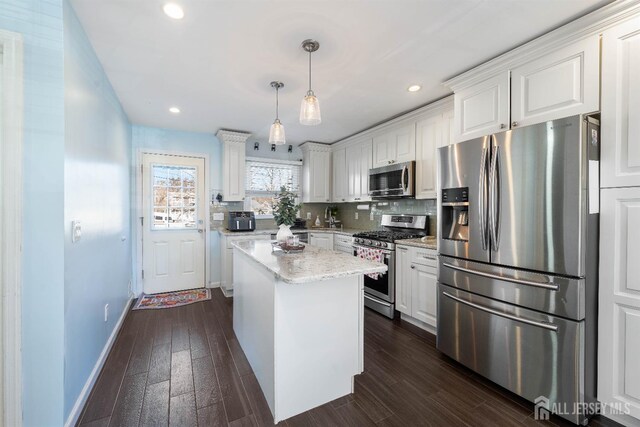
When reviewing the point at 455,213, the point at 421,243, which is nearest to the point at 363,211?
the point at 421,243

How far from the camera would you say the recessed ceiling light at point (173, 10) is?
1619mm

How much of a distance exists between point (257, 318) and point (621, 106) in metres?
2.58

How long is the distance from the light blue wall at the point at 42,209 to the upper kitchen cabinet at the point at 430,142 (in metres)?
3.02

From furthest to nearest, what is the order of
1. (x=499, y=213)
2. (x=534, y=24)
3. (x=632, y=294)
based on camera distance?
1. (x=499, y=213)
2. (x=534, y=24)
3. (x=632, y=294)

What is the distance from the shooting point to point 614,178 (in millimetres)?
1589

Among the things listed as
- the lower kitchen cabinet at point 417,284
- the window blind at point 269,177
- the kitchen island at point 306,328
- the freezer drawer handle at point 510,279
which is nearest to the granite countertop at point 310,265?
the kitchen island at point 306,328

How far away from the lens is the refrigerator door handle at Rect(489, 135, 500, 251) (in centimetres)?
193

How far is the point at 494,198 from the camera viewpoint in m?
1.94

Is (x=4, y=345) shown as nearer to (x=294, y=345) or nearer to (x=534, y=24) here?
(x=294, y=345)

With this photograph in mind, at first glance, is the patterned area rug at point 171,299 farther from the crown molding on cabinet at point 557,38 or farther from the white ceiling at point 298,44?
the crown molding on cabinet at point 557,38

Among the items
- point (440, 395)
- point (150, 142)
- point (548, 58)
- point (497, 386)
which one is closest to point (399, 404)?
point (440, 395)

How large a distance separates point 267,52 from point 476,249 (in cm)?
219

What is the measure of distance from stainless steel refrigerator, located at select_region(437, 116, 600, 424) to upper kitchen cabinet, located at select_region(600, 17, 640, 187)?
0.20 feet

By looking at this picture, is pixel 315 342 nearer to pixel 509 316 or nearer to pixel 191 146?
pixel 509 316
